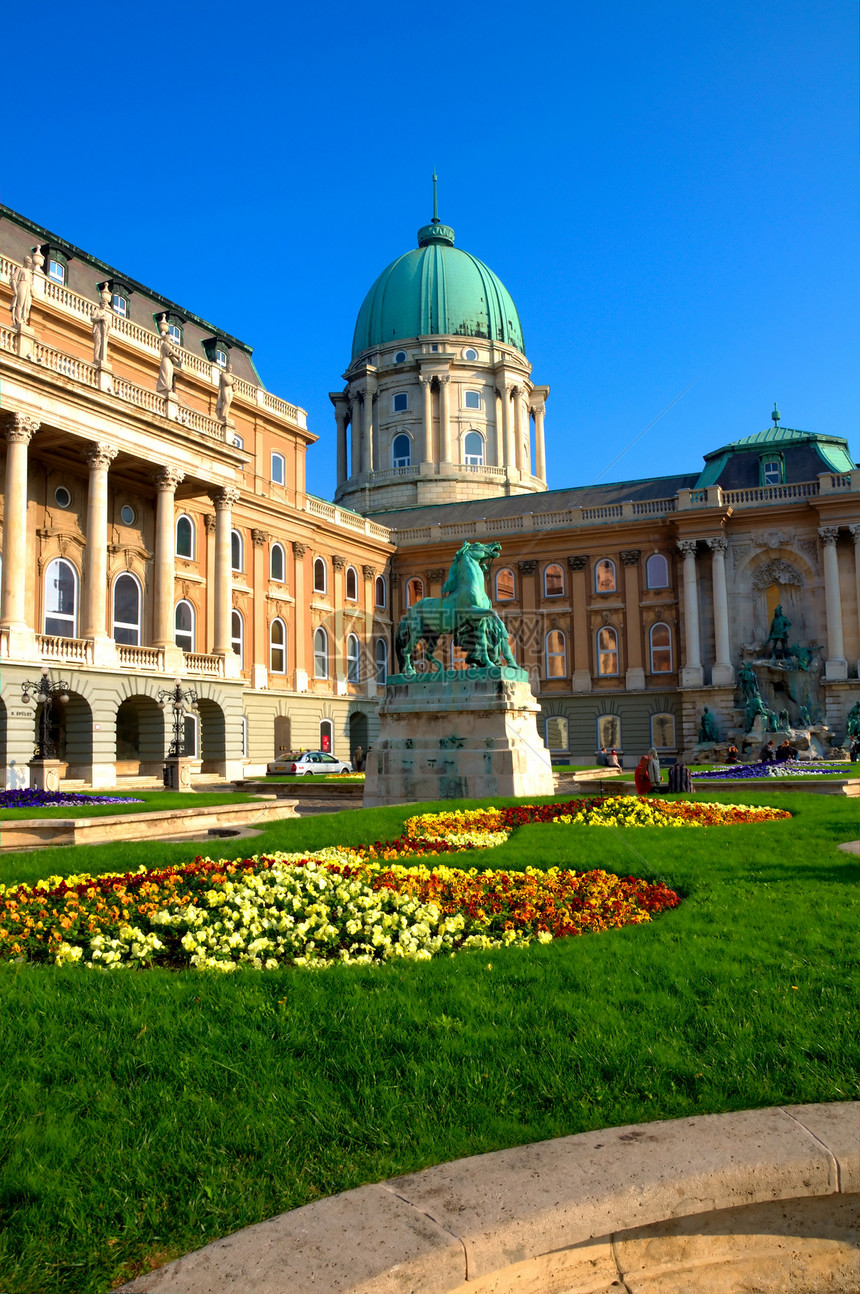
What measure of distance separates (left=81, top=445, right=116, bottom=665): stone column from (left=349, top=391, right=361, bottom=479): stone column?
44881mm

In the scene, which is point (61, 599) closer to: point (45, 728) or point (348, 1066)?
point (45, 728)

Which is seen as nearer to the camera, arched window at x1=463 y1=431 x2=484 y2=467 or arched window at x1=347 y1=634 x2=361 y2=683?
arched window at x1=347 y1=634 x2=361 y2=683

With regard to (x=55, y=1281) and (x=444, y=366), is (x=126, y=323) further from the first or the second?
(x=55, y=1281)

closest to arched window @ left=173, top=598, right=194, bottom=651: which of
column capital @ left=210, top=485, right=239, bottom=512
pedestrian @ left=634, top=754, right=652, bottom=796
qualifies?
column capital @ left=210, top=485, right=239, bottom=512

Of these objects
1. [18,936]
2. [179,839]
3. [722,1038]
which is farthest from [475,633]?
[722,1038]

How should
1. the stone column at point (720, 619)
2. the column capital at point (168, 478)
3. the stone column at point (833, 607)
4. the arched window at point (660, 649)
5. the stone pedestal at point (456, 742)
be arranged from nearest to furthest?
the stone pedestal at point (456, 742) < the column capital at point (168, 478) < the stone column at point (833, 607) < the stone column at point (720, 619) < the arched window at point (660, 649)

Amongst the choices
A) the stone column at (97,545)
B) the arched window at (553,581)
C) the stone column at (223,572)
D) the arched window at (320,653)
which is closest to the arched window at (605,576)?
the arched window at (553,581)

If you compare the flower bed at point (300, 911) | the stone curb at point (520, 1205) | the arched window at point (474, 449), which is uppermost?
the arched window at point (474, 449)

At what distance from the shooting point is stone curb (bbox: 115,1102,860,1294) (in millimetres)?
3146

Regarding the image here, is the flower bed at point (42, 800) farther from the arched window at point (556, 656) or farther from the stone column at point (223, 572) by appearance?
the arched window at point (556, 656)

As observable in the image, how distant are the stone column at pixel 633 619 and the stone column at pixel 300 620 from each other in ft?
65.5

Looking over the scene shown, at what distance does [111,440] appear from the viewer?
38.3m

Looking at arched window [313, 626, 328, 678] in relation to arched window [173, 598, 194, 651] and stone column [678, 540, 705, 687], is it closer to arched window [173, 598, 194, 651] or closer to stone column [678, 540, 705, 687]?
arched window [173, 598, 194, 651]

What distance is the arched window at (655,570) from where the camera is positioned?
59.5m
